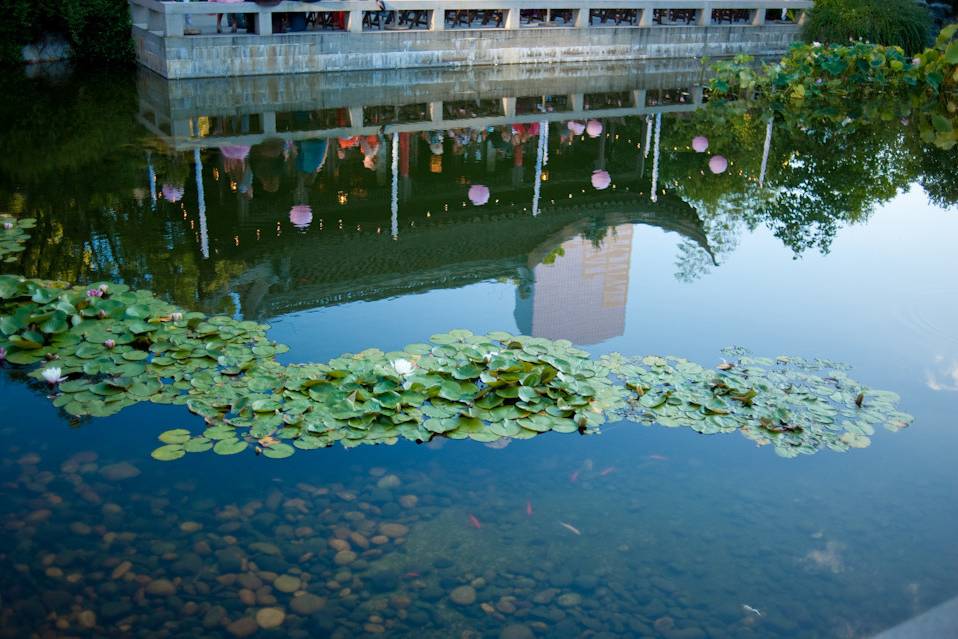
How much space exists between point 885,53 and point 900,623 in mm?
13823

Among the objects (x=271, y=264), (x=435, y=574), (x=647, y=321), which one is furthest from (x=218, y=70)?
(x=435, y=574)

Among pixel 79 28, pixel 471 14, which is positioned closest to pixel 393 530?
pixel 79 28

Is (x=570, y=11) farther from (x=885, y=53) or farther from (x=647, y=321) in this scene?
(x=647, y=321)

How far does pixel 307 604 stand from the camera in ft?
11.1

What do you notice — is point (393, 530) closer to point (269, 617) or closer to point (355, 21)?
point (269, 617)

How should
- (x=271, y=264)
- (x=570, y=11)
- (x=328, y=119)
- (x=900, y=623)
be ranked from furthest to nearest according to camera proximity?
(x=570, y=11) < (x=328, y=119) < (x=271, y=264) < (x=900, y=623)

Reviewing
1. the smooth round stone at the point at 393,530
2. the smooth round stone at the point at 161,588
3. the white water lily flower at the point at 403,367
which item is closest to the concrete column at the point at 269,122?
the white water lily flower at the point at 403,367

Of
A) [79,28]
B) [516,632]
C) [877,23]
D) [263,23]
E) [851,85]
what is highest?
[877,23]

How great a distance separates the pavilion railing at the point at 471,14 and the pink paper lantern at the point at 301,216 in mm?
5933

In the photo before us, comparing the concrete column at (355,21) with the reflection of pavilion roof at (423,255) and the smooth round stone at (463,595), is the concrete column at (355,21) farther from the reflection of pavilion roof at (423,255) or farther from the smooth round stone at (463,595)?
the smooth round stone at (463,595)

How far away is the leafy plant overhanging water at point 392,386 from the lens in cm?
446

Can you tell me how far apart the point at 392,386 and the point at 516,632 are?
64.0 inches

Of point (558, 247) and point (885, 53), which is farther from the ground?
point (885, 53)

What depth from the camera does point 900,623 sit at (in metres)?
3.44
